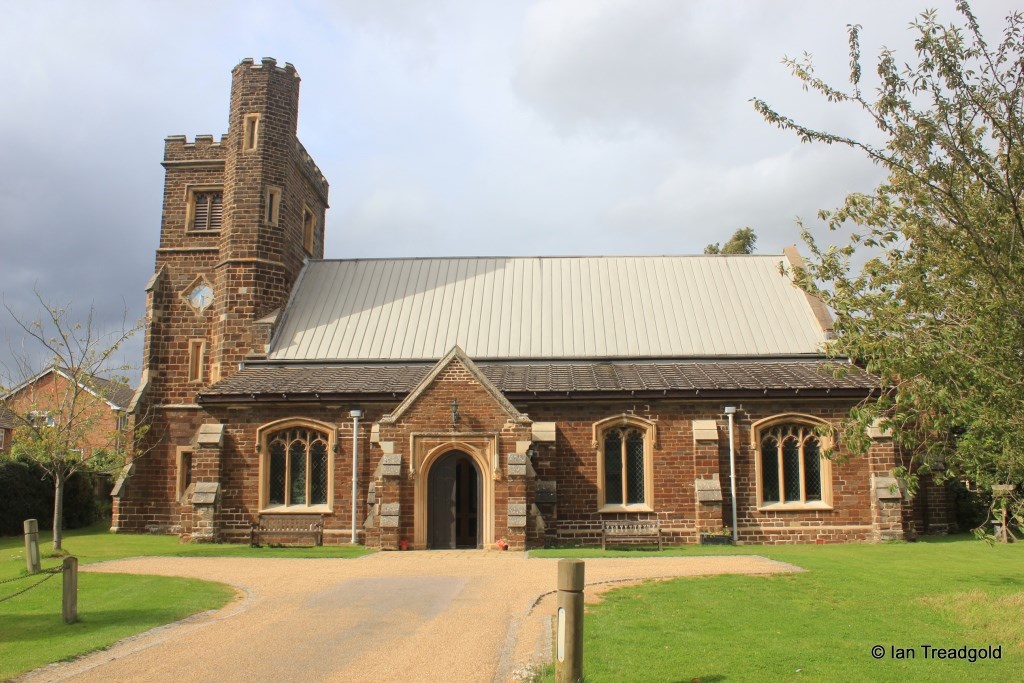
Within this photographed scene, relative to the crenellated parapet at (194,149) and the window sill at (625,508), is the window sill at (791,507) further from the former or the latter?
the crenellated parapet at (194,149)

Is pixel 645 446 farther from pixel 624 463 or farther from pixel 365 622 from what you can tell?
pixel 365 622

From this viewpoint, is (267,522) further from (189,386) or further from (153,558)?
(189,386)

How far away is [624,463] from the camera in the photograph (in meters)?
22.3

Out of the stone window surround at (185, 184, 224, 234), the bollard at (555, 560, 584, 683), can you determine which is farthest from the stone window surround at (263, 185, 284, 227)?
the bollard at (555, 560, 584, 683)

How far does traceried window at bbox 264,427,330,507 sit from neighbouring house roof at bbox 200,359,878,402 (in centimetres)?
117

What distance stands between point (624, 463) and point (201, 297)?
14871 mm

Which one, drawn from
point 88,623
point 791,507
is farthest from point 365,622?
point 791,507

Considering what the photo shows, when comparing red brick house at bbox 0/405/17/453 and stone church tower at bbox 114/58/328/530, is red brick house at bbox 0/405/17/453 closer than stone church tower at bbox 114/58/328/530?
No

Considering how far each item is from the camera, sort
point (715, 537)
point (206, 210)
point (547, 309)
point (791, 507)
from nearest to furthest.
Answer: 1. point (715, 537)
2. point (791, 507)
3. point (547, 309)
4. point (206, 210)

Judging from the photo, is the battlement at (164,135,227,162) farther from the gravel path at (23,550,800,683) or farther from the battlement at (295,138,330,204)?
the gravel path at (23,550,800,683)

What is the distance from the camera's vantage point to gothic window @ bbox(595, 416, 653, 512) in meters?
22.2

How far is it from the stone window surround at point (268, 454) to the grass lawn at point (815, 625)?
11412 millimetres

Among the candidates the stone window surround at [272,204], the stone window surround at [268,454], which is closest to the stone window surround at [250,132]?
the stone window surround at [272,204]

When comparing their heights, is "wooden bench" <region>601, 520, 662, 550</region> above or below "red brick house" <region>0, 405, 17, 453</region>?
below
